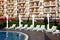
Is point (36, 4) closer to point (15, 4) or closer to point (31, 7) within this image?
point (31, 7)

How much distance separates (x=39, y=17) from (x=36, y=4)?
3.00 meters

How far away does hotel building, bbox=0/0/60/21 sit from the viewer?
3988 centimetres

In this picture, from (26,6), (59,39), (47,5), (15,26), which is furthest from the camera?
(26,6)

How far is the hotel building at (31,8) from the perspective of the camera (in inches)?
1570

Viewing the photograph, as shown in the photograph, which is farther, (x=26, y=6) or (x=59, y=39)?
(x=26, y=6)

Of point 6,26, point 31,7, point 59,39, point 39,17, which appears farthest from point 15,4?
point 59,39

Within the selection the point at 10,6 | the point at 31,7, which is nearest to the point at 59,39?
the point at 31,7

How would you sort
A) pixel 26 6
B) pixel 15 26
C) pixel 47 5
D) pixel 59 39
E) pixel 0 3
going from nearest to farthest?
pixel 59 39 < pixel 15 26 < pixel 47 5 < pixel 26 6 < pixel 0 3

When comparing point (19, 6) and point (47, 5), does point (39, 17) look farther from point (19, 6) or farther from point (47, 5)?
point (19, 6)

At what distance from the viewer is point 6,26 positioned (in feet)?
118

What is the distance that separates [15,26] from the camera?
117 feet

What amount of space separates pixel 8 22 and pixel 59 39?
15.0 meters

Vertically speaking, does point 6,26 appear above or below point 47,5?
below

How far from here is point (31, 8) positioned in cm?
4312
